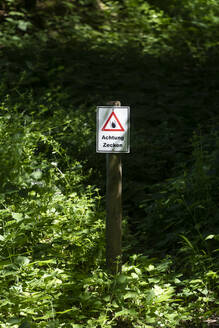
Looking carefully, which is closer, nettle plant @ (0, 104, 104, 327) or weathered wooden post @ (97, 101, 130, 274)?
nettle plant @ (0, 104, 104, 327)

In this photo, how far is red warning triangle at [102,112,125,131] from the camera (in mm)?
3035

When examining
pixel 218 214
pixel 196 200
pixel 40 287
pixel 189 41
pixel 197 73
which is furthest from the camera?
pixel 189 41

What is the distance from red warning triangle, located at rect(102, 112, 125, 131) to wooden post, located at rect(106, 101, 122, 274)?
10 centimetres

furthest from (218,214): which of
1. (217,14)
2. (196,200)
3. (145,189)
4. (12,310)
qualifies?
(217,14)

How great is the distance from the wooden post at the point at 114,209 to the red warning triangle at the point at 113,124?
101 millimetres

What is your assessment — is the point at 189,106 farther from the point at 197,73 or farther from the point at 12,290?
the point at 12,290

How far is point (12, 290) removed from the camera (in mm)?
2834

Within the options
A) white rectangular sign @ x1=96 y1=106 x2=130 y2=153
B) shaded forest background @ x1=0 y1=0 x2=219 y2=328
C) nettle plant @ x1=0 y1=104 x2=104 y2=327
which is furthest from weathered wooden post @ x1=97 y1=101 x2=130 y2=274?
nettle plant @ x1=0 y1=104 x2=104 y2=327

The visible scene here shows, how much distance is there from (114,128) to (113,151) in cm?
16

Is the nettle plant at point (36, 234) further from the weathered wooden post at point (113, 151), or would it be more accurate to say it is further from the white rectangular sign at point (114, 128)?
the white rectangular sign at point (114, 128)

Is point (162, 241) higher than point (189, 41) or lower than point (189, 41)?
lower

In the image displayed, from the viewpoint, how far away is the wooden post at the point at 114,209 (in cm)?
311

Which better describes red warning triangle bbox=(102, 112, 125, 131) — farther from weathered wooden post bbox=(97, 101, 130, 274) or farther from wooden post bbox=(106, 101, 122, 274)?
wooden post bbox=(106, 101, 122, 274)

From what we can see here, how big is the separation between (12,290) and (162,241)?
172cm
